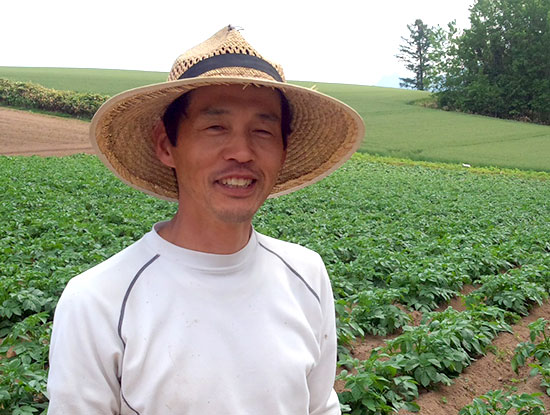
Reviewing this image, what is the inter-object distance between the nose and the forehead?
0.27ft

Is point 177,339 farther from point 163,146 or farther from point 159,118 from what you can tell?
point 159,118

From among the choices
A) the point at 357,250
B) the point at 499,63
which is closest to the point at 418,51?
the point at 499,63

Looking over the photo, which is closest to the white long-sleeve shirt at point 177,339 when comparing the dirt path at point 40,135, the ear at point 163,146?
the ear at point 163,146

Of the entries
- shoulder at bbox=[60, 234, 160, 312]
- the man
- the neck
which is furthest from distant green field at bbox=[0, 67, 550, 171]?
shoulder at bbox=[60, 234, 160, 312]

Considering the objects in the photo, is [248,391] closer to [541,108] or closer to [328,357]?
[328,357]

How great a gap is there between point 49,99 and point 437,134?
75.7 ft

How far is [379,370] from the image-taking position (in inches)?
151

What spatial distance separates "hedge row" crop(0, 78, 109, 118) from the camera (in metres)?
32.6

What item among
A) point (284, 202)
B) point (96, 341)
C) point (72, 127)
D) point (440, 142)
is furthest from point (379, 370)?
point (440, 142)

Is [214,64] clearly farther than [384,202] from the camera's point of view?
No

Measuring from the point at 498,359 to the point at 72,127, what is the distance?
28195 mm

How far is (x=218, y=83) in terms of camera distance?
1.47 meters

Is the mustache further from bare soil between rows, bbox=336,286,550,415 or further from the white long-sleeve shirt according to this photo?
bare soil between rows, bbox=336,286,550,415

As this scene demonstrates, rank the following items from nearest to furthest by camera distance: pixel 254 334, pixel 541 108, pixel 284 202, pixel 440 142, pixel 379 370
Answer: pixel 254 334 → pixel 379 370 → pixel 284 202 → pixel 440 142 → pixel 541 108
